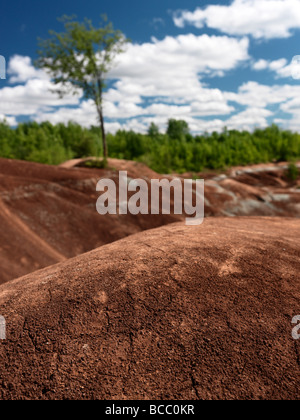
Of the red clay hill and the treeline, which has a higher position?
the treeline

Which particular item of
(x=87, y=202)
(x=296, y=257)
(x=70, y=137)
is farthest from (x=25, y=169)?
(x=70, y=137)

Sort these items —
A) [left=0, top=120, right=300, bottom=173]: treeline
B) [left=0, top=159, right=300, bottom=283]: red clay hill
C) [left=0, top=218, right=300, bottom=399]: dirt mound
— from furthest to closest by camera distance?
[left=0, top=120, right=300, bottom=173]: treeline → [left=0, top=159, right=300, bottom=283]: red clay hill → [left=0, top=218, right=300, bottom=399]: dirt mound

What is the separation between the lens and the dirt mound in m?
2.46

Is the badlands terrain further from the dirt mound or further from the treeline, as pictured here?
the treeline

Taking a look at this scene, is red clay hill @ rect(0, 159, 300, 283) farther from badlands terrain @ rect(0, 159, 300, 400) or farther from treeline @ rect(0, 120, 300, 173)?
treeline @ rect(0, 120, 300, 173)

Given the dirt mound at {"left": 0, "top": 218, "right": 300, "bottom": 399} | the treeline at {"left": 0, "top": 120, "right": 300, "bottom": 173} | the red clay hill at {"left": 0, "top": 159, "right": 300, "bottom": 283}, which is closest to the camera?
the dirt mound at {"left": 0, "top": 218, "right": 300, "bottom": 399}

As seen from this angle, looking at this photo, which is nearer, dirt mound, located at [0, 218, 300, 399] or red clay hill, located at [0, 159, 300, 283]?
dirt mound, located at [0, 218, 300, 399]

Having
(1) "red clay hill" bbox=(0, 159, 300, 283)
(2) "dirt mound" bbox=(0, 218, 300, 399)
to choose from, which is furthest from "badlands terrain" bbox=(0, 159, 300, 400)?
(1) "red clay hill" bbox=(0, 159, 300, 283)

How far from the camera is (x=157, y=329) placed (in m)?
2.87

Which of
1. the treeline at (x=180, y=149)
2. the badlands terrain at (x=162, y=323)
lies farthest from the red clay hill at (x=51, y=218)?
the treeline at (x=180, y=149)

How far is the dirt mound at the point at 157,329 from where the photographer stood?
246 cm

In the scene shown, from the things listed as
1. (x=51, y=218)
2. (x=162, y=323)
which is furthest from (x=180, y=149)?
(x=162, y=323)
